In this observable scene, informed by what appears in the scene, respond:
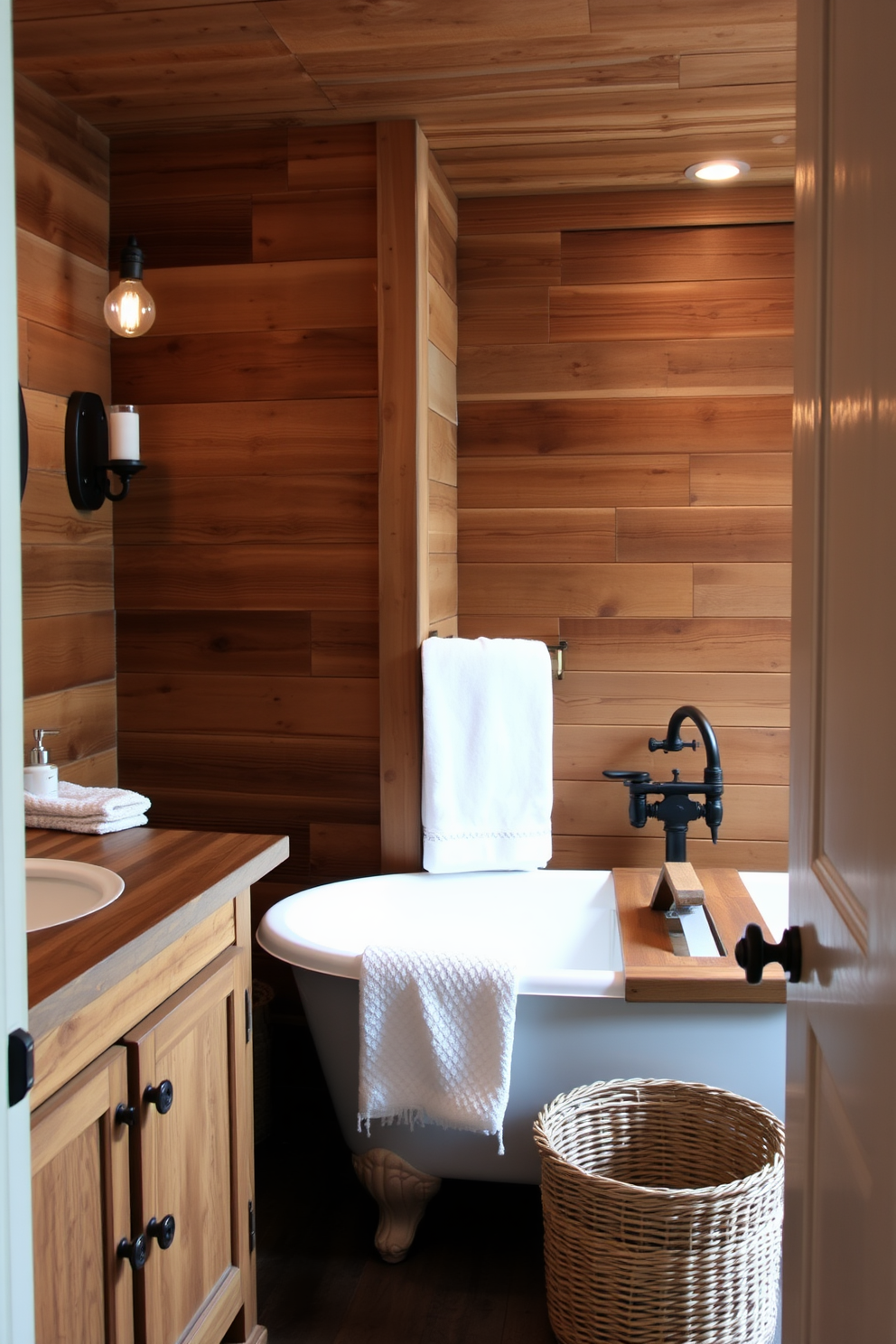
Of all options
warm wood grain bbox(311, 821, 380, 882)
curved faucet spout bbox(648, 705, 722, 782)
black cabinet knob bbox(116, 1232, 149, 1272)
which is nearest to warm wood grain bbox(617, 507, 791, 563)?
curved faucet spout bbox(648, 705, 722, 782)

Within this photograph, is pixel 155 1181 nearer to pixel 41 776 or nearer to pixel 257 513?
pixel 41 776

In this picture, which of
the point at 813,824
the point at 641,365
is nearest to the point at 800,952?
the point at 813,824

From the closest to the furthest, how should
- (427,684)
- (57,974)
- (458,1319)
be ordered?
(57,974) → (458,1319) → (427,684)

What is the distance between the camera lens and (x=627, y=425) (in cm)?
320

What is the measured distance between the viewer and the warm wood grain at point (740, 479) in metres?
3.15

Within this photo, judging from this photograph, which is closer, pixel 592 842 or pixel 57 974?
pixel 57 974

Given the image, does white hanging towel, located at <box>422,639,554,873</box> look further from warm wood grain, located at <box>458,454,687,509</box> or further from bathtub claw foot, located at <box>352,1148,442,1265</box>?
bathtub claw foot, located at <box>352,1148,442,1265</box>

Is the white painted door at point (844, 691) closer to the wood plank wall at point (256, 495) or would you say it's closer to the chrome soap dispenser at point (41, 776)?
the chrome soap dispenser at point (41, 776)

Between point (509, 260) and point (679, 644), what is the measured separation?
1112 mm

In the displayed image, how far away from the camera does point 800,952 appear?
3.71 ft

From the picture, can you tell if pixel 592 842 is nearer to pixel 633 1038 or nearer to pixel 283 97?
pixel 633 1038

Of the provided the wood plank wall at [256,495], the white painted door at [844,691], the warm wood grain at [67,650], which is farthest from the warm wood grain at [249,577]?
the white painted door at [844,691]

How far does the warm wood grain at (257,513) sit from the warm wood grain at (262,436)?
0.03 metres

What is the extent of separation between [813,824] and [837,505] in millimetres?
299
